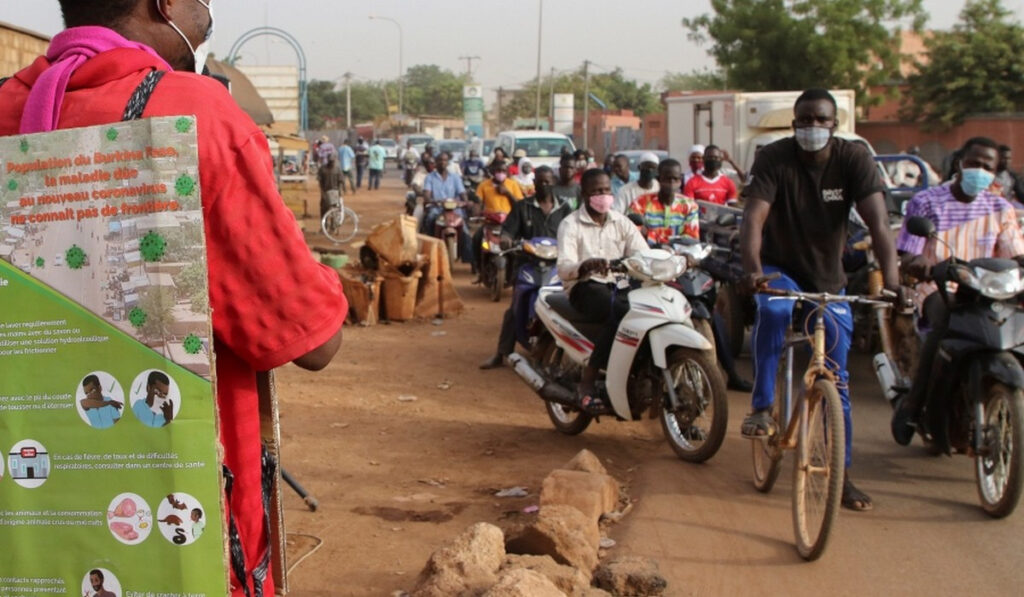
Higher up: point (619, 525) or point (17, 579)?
point (17, 579)

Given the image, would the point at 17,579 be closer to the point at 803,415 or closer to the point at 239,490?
the point at 239,490

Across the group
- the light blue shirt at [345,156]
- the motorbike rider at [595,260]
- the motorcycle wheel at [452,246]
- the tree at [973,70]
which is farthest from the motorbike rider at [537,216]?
the light blue shirt at [345,156]

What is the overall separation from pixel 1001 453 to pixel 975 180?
214 centimetres

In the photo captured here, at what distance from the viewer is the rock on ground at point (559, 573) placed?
4055mm

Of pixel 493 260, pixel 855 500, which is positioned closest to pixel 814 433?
pixel 855 500

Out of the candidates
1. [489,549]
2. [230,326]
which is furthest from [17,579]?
[489,549]

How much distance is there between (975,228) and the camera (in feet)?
22.6

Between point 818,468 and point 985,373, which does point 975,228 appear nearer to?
point 985,373

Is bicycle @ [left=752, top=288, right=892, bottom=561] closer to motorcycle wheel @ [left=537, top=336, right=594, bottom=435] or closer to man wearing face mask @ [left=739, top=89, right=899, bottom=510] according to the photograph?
man wearing face mask @ [left=739, top=89, right=899, bottom=510]

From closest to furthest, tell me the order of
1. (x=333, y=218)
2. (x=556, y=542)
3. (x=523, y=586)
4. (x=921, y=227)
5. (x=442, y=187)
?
(x=523, y=586) < (x=556, y=542) < (x=921, y=227) < (x=442, y=187) < (x=333, y=218)

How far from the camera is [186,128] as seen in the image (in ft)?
5.46

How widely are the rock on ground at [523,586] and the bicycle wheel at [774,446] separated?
2.00 metres

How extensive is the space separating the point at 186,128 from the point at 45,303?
1.12ft

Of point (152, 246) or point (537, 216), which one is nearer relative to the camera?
point (152, 246)
